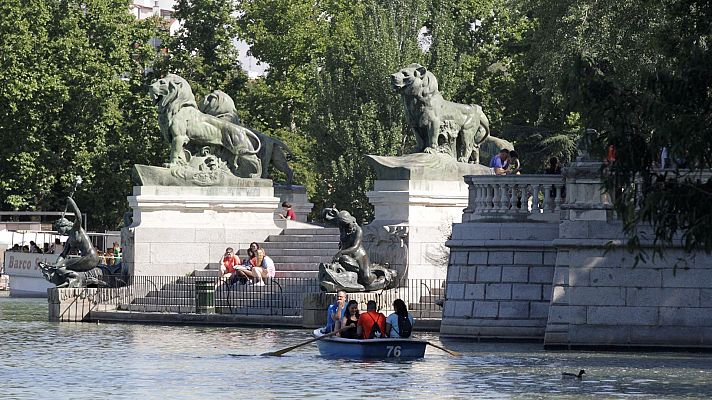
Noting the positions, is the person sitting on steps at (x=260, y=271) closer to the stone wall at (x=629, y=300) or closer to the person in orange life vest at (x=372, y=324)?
the person in orange life vest at (x=372, y=324)

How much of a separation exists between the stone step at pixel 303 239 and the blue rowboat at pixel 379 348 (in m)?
13.8

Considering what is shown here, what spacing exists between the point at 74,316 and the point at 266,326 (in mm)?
4789

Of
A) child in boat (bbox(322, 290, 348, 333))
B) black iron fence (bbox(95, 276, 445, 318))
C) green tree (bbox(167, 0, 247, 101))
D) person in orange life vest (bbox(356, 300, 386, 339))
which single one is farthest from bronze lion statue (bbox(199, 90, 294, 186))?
green tree (bbox(167, 0, 247, 101))

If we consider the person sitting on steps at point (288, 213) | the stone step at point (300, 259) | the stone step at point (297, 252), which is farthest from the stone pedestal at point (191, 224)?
the stone step at point (300, 259)

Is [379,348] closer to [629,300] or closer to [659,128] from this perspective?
[629,300]

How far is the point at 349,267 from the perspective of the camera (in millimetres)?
37531

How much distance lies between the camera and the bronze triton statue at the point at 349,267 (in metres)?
37.3

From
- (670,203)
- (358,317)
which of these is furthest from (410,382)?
(670,203)

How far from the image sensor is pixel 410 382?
26938mm

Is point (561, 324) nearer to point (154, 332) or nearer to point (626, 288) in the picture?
point (626, 288)

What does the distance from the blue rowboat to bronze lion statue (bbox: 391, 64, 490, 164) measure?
1214cm

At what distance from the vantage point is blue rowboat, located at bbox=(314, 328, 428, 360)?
29.9 metres

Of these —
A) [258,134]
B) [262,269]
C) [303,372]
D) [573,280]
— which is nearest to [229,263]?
[262,269]

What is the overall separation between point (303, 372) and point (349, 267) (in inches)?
352
